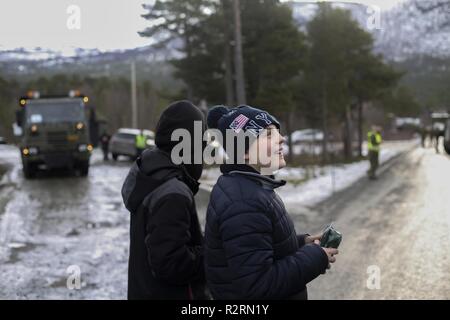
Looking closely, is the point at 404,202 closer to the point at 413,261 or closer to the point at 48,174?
the point at 413,261

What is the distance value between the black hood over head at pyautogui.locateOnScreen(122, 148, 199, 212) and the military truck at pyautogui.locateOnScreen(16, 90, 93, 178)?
18.2 meters

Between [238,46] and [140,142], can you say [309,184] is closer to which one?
[238,46]

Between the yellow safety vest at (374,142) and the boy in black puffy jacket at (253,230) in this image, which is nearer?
the boy in black puffy jacket at (253,230)

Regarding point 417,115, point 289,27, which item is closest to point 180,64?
point 289,27

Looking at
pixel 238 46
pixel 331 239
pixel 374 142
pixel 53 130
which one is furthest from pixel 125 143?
pixel 331 239

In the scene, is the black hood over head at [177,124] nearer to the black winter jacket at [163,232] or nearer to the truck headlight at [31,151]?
the black winter jacket at [163,232]

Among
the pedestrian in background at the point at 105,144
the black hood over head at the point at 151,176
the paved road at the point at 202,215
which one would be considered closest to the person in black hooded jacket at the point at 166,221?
the black hood over head at the point at 151,176

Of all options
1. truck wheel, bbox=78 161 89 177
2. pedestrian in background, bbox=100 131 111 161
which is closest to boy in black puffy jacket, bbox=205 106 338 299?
truck wheel, bbox=78 161 89 177

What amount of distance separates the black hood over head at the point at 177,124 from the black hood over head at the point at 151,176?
1.8 inches

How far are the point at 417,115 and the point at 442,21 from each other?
8433 centimetres

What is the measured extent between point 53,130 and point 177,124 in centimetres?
1829

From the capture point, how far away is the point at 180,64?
96.4 ft

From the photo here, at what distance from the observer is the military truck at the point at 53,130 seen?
20438 millimetres
